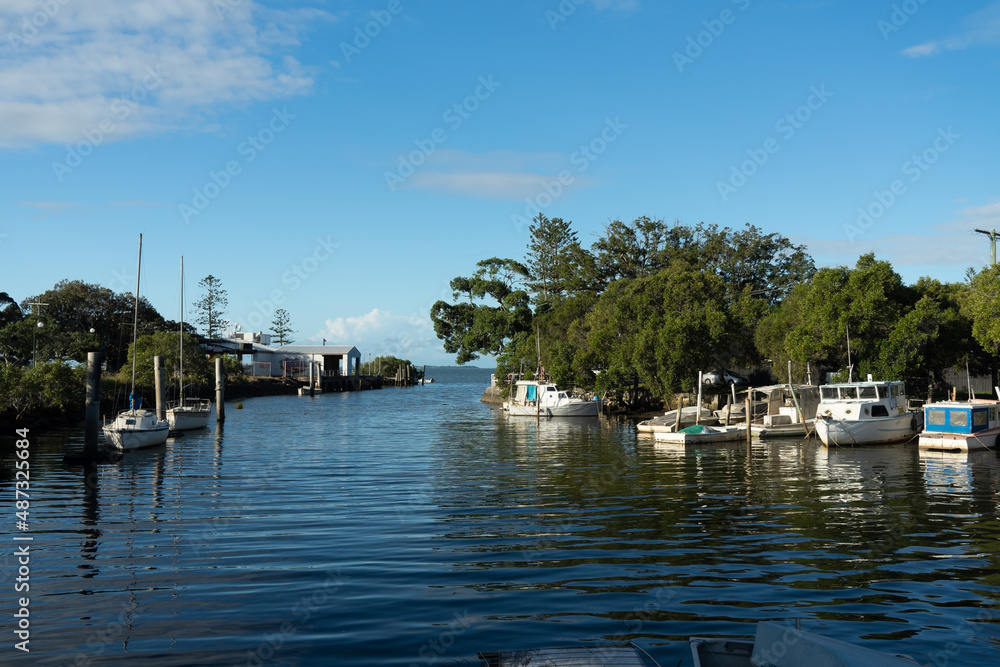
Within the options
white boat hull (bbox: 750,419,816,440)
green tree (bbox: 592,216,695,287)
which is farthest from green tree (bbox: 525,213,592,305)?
white boat hull (bbox: 750,419,816,440)

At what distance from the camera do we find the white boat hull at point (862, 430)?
35.5m

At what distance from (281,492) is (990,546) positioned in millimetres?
19324

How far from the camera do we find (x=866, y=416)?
36.2 meters

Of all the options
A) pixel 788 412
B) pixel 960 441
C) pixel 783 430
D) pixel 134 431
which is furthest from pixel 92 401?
pixel 960 441

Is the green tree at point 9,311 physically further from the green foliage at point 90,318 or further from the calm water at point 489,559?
the calm water at point 489,559

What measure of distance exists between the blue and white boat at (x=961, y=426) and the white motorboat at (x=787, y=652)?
98.7 ft

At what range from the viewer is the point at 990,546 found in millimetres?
15562

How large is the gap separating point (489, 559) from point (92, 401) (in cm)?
2192

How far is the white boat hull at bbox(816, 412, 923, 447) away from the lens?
35500 mm

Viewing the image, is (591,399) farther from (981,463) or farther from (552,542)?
(552,542)

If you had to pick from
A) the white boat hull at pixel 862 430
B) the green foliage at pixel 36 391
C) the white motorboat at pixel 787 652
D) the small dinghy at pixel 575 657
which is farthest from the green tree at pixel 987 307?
the green foliage at pixel 36 391

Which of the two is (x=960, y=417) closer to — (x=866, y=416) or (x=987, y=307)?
(x=866, y=416)

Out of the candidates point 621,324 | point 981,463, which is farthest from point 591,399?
point 981,463

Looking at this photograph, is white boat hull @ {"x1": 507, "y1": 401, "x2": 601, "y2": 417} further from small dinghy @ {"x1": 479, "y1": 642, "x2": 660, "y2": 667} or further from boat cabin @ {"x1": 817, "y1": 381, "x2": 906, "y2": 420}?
small dinghy @ {"x1": 479, "y1": 642, "x2": 660, "y2": 667}
